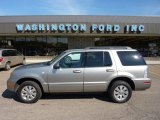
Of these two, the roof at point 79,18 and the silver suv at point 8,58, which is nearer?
the silver suv at point 8,58

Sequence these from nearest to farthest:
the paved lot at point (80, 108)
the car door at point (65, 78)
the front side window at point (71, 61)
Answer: the paved lot at point (80, 108) → the car door at point (65, 78) → the front side window at point (71, 61)

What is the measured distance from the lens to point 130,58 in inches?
322

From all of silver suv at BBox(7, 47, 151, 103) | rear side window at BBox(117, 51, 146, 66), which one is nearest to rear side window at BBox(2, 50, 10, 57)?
silver suv at BBox(7, 47, 151, 103)

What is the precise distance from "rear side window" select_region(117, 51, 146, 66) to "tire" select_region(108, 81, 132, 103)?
2.14ft

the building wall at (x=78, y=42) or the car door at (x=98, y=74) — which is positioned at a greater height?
the building wall at (x=78, y=42)

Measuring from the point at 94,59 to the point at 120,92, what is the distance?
4.30 ft

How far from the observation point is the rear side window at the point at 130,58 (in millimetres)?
8094

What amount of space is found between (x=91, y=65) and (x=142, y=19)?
21.3m

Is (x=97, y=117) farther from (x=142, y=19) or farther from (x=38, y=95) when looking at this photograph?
(x=142, y=19)

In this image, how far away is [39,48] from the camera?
27.7m

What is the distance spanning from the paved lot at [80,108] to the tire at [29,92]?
199mm

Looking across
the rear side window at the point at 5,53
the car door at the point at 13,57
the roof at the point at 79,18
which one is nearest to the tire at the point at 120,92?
the rear side window at the point at 5,53

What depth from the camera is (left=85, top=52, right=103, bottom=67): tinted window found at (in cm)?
809

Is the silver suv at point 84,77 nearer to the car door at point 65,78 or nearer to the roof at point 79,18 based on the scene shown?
the car door at point 65,78
